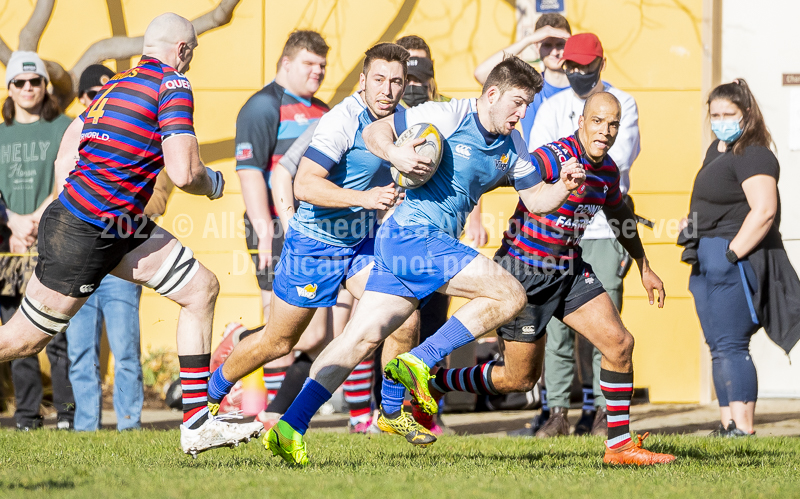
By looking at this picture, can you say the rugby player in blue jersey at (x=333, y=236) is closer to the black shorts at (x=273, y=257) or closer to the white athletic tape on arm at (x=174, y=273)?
the white athletic tape on arm at (x=174, y=273)

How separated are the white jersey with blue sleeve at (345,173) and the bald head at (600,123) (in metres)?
1.19

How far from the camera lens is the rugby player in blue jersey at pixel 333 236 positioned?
546 centimetres

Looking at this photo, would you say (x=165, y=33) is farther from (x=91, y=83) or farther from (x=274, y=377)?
(x=274, y=377)

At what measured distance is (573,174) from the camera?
16.1ft

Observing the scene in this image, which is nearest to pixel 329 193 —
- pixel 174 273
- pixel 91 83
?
pixel 174 273

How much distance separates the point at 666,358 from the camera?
27.8 ft

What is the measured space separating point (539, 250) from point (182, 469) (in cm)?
238

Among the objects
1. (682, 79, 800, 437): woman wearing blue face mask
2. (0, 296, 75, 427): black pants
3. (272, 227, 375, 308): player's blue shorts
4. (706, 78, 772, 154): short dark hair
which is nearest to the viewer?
(272, 227, 375, 308): player's blue shorts

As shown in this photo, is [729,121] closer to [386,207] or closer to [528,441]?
[528,441]

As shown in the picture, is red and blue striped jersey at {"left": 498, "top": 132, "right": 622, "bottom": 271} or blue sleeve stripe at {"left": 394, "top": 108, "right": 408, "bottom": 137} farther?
red and blue striped jersey at {"left": 498, "top": 132, "right": 622, "bottom": 271}

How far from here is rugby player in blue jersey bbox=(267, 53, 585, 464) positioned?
4711mm

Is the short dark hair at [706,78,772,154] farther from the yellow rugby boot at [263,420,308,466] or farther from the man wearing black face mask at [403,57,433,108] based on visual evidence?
the yellow rugby boot at [263,420,308,466]

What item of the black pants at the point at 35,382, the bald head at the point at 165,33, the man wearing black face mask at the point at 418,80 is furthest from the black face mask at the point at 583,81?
the black pants at the point at 35,382

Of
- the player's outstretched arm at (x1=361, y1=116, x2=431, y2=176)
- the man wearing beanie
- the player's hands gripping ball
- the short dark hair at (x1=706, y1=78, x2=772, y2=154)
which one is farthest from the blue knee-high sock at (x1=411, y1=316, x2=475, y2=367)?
the man wearing beanie
